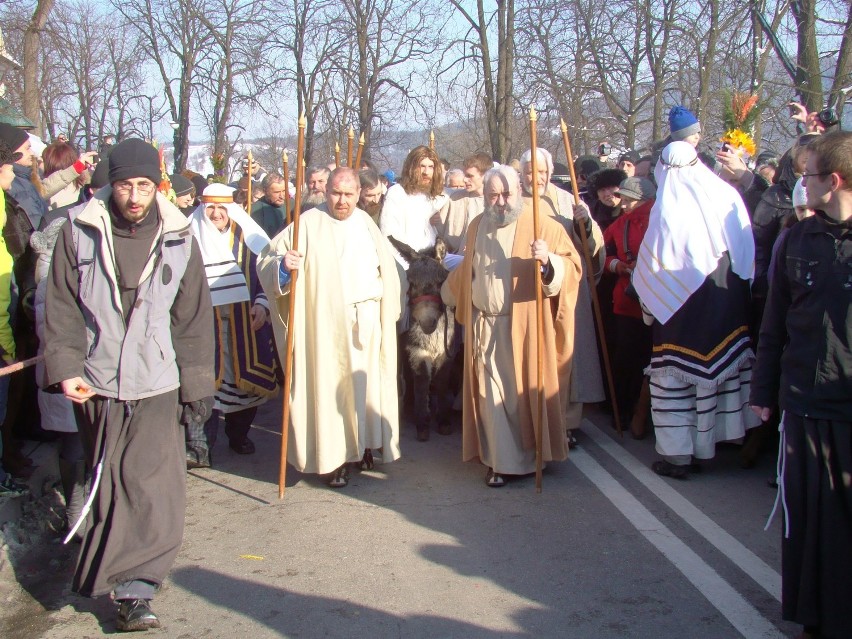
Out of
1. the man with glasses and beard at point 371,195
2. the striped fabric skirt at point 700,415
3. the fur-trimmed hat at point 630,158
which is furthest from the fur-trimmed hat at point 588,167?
the striped fabric skirt at point 700,415

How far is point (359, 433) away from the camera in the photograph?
20.0 ft

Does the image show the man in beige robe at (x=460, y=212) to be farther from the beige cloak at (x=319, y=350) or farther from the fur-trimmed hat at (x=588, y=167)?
the fur-trimmed hat at (x=588, y=167)

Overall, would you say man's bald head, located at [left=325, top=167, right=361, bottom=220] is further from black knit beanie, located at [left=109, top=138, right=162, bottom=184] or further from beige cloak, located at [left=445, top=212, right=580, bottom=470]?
black knit beanie, located at [left=109, top=138, right=162, bottom=184]

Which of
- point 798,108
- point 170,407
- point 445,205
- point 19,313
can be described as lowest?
point 170,407

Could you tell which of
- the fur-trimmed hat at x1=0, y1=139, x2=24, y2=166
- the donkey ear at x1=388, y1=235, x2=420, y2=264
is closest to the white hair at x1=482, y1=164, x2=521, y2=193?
the donkey ear at x1=388, y1=235, x2=420, y2=264

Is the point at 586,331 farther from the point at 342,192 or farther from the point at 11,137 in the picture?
the point at 11,137

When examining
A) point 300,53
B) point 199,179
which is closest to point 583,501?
point 199,179

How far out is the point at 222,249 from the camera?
6.58 metres

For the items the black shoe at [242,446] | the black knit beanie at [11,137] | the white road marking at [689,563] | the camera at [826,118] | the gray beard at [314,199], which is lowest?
the white road marking at [689,563]

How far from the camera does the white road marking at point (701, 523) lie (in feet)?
14.6

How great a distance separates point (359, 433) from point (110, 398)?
216cm

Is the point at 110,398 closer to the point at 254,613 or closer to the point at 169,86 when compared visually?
the point at 254,613

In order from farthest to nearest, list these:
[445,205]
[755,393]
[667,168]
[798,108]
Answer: [445,205]
[798,108]
[667,168]
[755,393]

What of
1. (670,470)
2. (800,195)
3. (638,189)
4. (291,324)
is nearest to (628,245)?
(638,189)
